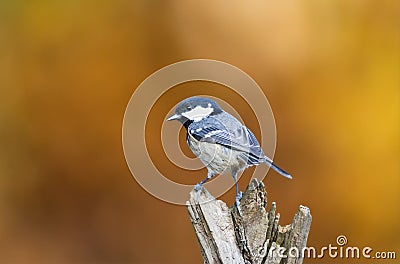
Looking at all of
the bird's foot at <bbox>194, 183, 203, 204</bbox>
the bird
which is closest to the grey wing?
the bird

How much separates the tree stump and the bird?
0.13 feet

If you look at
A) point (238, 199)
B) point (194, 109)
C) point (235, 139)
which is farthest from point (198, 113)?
point (238, 199)

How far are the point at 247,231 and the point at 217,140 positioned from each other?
0.88ft

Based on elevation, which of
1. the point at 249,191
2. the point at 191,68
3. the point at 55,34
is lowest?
the point at 249,191

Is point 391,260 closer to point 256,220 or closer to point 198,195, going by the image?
point 256,220

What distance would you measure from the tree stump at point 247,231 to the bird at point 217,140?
1.5 inches

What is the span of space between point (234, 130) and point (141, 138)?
0.26 m

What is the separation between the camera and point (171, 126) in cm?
157

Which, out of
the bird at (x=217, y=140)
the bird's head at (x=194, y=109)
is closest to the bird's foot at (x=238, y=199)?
the bird at (x=217, y=140)

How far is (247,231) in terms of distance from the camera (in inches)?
60.6

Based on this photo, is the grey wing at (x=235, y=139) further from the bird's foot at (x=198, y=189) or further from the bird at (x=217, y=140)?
the bird's foot at (x=198, y=189)

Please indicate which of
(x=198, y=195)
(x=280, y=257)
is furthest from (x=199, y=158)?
(x=280, y=257)

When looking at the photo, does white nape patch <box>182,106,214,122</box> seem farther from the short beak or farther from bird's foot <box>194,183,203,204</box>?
bird's foot <box>194,183,203,204</box>

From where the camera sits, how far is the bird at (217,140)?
150cm
